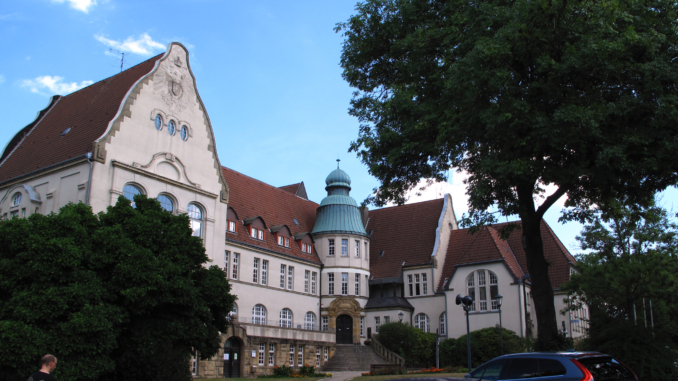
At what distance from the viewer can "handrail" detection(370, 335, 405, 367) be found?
40.8 meters

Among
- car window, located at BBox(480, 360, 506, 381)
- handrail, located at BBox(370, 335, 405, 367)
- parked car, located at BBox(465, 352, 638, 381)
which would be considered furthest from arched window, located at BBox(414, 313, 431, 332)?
parked car, located at BBox(465, 352, 638, 381)

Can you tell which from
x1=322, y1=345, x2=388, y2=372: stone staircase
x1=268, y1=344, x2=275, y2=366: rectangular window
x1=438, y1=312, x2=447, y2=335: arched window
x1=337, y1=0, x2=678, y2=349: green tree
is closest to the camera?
x1=337, y1=0, x2=678, y2=349: green tree

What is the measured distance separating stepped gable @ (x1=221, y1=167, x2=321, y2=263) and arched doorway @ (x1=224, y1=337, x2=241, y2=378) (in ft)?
22.8

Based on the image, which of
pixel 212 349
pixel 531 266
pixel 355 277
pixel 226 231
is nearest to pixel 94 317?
pixel 212 349

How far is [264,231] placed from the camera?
44.7 m

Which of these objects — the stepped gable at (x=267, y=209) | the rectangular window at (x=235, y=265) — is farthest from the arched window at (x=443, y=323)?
the rectangular window at (x=235, y=265)

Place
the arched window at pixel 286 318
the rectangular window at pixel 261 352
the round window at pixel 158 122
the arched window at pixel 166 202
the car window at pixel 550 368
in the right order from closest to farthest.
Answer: the car window at pixel 550 368 < the arched window at pixel 166 202 < the round window at pixel 158 122 < the rectangular window at pixel 261 352 < the arched window at pixel 286 318

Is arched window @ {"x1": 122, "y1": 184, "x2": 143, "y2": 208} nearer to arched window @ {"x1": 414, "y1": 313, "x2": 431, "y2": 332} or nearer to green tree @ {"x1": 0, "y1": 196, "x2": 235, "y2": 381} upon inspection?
green tree @ {"x1": 0, "y1": 196, "x2": 235, "y2": 381}

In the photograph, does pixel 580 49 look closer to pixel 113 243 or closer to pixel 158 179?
pixel 113 243

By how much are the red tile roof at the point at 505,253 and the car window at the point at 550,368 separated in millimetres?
32710

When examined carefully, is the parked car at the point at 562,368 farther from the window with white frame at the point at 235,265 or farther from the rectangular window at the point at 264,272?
the rectangular window at the point at 264,272

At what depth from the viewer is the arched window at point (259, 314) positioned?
4151 centimetres

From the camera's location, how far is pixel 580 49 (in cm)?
1669

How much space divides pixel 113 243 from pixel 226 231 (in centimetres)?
1934
